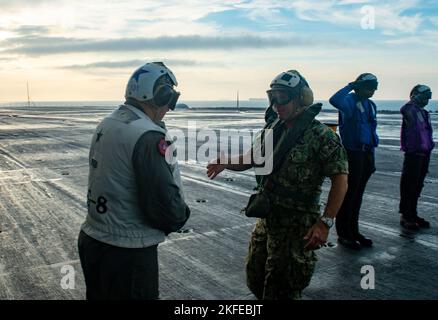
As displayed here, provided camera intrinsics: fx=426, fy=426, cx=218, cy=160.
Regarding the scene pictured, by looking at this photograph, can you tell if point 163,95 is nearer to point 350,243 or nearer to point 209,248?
point 209,248

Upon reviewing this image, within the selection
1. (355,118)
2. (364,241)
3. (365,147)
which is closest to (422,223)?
(364,241)

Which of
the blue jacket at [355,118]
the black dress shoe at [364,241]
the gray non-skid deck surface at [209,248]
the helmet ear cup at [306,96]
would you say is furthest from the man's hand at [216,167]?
the black dress shoe at [364,241]

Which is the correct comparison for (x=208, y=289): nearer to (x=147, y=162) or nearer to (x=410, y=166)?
A: (x=147, y=162)

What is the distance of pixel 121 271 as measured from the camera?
2.52 metres

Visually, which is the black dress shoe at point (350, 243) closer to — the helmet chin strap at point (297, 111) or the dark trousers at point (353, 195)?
the dark trousers at point (353, 195)

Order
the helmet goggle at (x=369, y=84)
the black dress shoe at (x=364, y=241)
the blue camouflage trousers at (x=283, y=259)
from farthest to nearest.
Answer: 1. the black dress shoe at (x=364, y=241)
2. the helmet goggle at (x=369, y=84)
3. the blue camouflage trousers at (x=283, y=259)

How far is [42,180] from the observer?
9.59 metres

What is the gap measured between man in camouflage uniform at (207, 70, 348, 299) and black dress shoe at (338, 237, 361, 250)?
2.39 metres

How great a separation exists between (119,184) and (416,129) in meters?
5.32

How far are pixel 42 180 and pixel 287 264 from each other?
25.9ft

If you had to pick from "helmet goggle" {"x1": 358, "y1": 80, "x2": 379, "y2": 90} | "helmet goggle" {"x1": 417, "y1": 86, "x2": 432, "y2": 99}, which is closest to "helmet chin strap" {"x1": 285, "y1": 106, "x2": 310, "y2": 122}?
"helmet goggle" {"x1": 358, "y1": 80, "x2": 379, "y2": 90}

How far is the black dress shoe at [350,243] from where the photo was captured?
5387 millimetres

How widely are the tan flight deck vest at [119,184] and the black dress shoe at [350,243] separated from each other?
11.5 ft
